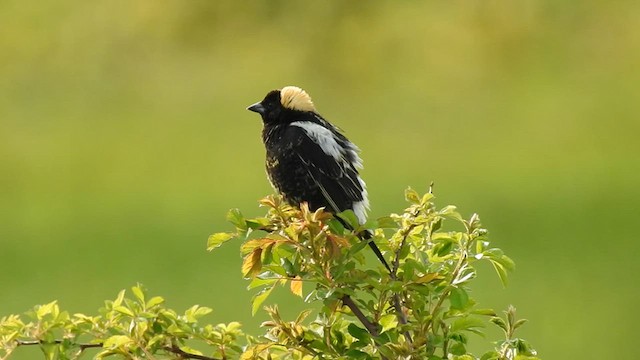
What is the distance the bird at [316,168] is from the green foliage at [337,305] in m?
0.55

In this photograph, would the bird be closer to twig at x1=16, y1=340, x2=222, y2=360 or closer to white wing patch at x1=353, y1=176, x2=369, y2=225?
white wing patch at x1=353, y1=176, x2=369, y2=225

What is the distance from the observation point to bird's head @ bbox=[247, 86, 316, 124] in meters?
2.53

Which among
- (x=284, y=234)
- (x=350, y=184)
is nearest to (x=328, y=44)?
(x=350, y=184)

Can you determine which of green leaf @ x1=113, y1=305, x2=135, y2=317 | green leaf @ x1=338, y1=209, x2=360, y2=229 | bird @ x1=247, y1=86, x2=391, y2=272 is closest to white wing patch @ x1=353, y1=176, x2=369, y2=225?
bird @ x1=247, y1=86, x2=391, y2=272

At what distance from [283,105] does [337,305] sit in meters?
0.99

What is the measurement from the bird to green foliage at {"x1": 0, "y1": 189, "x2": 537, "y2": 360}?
549mm

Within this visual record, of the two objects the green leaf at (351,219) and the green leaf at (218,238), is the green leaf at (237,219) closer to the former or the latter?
the green leaf at (218,238)

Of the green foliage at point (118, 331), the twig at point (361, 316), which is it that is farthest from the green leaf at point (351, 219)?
the green foliage at point (118, 331)

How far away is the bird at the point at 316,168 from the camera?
2.31 metres

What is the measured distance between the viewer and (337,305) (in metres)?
1.65

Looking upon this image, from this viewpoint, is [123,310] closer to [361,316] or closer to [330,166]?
[361,316]

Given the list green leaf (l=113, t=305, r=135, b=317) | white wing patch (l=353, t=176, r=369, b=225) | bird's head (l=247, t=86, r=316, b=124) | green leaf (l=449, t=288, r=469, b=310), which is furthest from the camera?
bird's head (l=247, t=86, r=316, b=124)

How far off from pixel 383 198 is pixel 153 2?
81.6 inches

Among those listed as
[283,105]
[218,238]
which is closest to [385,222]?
[218,238]
